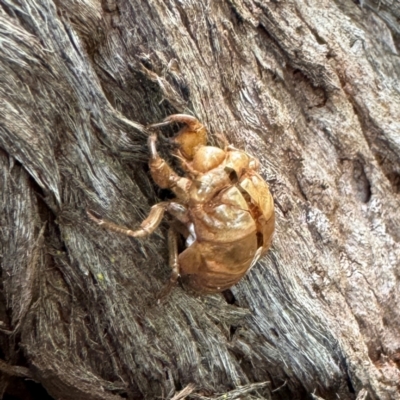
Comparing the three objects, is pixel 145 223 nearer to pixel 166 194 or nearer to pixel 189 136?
pixel 166 194

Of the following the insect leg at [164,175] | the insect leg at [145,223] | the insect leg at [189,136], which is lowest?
the insect leg at [145,223]

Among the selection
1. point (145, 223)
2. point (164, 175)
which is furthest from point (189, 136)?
point (145, 223)

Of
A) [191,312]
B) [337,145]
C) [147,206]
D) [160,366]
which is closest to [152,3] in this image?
[147,206]

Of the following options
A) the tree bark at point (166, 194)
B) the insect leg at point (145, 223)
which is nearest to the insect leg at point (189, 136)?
the tree bark at point (166, 194)

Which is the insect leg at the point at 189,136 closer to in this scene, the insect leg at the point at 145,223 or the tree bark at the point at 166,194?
the tree bark at the point at 166,194

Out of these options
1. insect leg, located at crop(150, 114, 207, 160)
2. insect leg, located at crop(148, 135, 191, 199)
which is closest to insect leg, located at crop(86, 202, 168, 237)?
insect leg, located at crop(148, 135, 191, 199)

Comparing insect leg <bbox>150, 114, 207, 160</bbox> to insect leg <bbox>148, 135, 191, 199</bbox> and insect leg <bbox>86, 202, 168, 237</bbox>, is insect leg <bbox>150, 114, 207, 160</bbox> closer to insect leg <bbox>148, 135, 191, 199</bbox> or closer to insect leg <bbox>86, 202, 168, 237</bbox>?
insect leg <bbox>148, 135, 191, 199</bbox>

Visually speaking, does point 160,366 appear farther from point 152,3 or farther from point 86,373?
point 152,3
